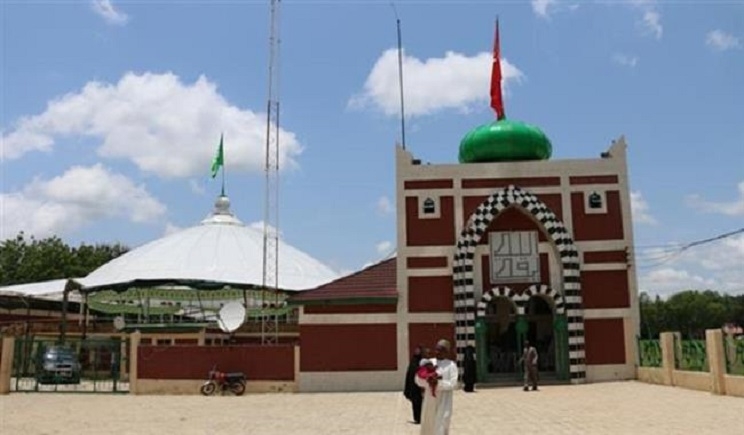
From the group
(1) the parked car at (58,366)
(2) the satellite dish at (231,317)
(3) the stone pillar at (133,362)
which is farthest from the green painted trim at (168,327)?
(3) the stone pillar at (133,362)

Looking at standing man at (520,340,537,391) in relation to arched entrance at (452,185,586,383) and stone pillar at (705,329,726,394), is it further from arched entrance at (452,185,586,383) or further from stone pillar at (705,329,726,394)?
stone pillar at (705,329,726,394)

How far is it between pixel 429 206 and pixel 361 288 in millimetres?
3205

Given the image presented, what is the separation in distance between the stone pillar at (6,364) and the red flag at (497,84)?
16358 millimetres

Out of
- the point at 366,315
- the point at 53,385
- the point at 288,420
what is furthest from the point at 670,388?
the point at 53,385

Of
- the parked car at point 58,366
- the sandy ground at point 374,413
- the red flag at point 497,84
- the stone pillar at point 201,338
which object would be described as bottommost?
the sandy ground at point 374,413

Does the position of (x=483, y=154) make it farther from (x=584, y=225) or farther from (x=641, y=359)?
(x=641, y=359)

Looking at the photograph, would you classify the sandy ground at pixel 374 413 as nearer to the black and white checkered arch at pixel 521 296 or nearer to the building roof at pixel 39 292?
the black and white checkered arch at pixel 521 296

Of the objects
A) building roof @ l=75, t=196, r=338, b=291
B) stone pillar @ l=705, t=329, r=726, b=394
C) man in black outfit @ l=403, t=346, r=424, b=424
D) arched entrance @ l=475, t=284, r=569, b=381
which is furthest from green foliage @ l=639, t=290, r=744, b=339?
man in black outfit @ l=403, t=346, r=424, b=424

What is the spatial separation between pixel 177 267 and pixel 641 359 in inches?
825

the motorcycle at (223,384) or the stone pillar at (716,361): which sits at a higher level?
the stone pillar at (716,361)

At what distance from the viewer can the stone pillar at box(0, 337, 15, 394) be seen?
21.5 m

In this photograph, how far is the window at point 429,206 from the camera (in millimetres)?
23141

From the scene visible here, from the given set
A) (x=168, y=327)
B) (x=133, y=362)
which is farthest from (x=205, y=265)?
(x=133, y=362)

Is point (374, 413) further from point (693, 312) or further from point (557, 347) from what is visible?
point (693, 312)
